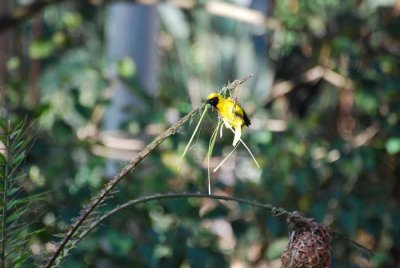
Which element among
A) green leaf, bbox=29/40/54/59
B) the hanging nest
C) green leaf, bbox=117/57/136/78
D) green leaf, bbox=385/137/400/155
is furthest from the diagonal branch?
green leaf, bbox=29/40/54/59

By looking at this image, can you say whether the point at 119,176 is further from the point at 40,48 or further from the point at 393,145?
the point at 40,48

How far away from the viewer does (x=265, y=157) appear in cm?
276

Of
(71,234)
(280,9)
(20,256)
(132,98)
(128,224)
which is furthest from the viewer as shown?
(280,9)

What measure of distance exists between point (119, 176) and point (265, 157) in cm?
182

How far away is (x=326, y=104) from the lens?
Result: 4.02m

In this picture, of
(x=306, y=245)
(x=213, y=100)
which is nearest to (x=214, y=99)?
(x=213, y=100)

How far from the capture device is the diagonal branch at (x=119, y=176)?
0.95 m

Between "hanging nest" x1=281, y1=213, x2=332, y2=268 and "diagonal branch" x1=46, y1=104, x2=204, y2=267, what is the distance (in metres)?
0.27

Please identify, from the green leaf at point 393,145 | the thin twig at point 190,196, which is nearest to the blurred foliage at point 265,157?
the green leaf at point 393,145

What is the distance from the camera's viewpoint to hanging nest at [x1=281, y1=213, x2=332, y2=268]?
3.81 feet

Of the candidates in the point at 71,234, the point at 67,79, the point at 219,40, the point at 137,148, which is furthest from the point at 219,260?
the point at 219,40

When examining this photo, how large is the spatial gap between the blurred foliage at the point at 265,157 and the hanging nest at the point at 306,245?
93 cm

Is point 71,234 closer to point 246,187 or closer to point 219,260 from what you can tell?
point 219,260

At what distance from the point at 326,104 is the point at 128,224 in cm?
166
